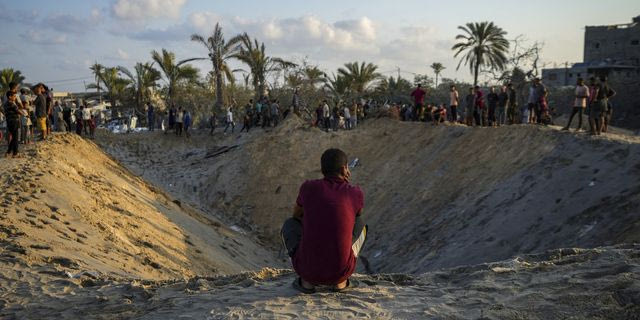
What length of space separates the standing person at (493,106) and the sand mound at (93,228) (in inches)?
332

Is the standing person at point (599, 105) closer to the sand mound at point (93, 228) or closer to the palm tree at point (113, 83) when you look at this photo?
the sand mound at point (93, 228)

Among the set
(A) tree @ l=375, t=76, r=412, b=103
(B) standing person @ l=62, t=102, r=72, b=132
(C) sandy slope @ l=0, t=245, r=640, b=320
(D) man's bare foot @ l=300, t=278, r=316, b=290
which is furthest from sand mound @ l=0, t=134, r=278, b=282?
(A) tree @ l=375, t=76, r=412, b=103

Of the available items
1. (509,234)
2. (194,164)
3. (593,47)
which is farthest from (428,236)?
(593,47)

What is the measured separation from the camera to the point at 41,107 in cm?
1339

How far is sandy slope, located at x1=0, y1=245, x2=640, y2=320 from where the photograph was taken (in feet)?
13.3

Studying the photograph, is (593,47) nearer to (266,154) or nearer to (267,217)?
(266,154)

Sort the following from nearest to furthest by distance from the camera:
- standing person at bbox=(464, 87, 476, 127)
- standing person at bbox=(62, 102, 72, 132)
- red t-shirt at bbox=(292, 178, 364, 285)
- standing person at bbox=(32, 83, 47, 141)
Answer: red t-shirt at bbox=(292, 178, 364, 285) → standing person at bbox=(32, 83, 47, 141) → standing person at bbox=(464, 87, 476, 127) → standing person at bbox=(62, 102, 72, 132)

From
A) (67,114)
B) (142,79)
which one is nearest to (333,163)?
(67,114)

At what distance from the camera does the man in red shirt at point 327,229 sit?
423cm

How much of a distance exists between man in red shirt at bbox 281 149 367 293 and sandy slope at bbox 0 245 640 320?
24 cm

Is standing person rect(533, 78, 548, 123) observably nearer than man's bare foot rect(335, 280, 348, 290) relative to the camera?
No

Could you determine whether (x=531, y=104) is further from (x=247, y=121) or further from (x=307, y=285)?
(x=247, y=121)

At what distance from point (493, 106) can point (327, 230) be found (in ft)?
45.5

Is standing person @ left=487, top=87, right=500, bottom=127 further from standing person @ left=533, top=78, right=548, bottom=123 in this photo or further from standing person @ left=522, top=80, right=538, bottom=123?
standing person @ left=533, top=78, right=548, bottom=123
